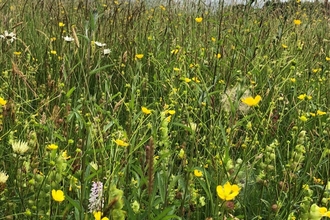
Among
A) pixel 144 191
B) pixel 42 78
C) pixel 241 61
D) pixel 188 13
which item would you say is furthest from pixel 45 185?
pixel 188 13

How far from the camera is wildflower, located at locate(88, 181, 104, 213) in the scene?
1.01 m

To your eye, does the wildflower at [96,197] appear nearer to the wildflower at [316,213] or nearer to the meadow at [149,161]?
the meadow at [149,161]

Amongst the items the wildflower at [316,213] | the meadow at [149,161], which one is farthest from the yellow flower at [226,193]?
the wildflower at [316,213]

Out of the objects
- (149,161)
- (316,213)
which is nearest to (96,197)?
(149,161)

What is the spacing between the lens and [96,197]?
1.08 meters

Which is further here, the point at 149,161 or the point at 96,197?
the point at 96,197

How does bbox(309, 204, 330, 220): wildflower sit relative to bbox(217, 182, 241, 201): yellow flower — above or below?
below

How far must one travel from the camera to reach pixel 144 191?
114cm

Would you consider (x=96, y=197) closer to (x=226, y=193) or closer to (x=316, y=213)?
(x=226, y=193)

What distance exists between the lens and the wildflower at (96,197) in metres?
1.01

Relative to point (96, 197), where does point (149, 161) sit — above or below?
above

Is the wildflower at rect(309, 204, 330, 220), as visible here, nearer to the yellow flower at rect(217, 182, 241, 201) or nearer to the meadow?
the meadow

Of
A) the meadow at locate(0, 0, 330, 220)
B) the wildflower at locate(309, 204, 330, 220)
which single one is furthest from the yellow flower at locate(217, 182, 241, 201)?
the wildflower at locate(309, 204, 330, 220)

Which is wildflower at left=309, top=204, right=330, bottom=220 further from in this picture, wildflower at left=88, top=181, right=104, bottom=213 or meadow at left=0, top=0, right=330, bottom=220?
wildflower at left=88, top=181, right=104, bottom=213
